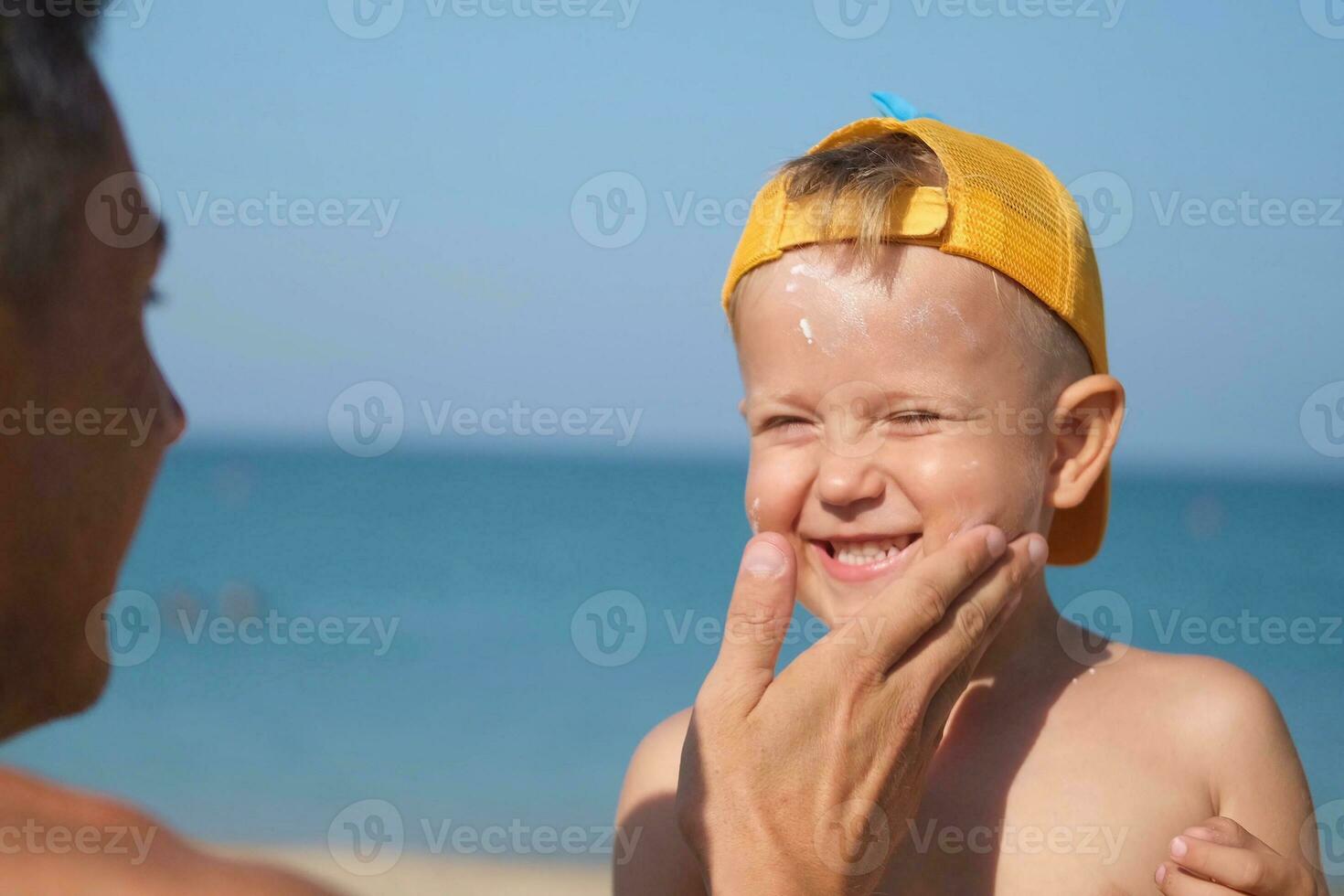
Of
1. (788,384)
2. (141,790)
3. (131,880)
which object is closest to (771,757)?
(788,384)

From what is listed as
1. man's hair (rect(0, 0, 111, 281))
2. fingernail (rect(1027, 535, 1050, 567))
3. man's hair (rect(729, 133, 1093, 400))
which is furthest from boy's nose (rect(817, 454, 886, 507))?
man's hair (rect(0, 0, 111, 281))

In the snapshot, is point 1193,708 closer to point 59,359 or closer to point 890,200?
point 890,200

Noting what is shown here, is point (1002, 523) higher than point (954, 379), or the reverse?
point (954, 379)

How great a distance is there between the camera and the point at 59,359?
3.20 feet

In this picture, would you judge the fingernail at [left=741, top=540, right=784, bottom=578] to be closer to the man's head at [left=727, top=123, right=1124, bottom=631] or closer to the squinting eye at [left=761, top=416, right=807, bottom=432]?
the man's head at [left=727, top=123, right=1124, bottom=631]

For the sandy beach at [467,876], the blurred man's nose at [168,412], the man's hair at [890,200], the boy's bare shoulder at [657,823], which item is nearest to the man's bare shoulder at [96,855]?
the blurred man's nose at [168,412]

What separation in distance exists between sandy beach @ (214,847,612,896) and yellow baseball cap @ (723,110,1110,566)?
17.7ft

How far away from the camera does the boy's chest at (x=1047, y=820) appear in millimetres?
2529

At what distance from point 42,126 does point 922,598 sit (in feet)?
5.86

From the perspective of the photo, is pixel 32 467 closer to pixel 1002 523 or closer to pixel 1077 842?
pixel 1002 523

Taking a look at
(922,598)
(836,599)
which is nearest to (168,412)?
(922,598)

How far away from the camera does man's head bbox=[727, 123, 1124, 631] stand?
2.61 metres

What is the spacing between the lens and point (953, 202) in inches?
105

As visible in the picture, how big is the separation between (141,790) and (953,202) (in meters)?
10.2
